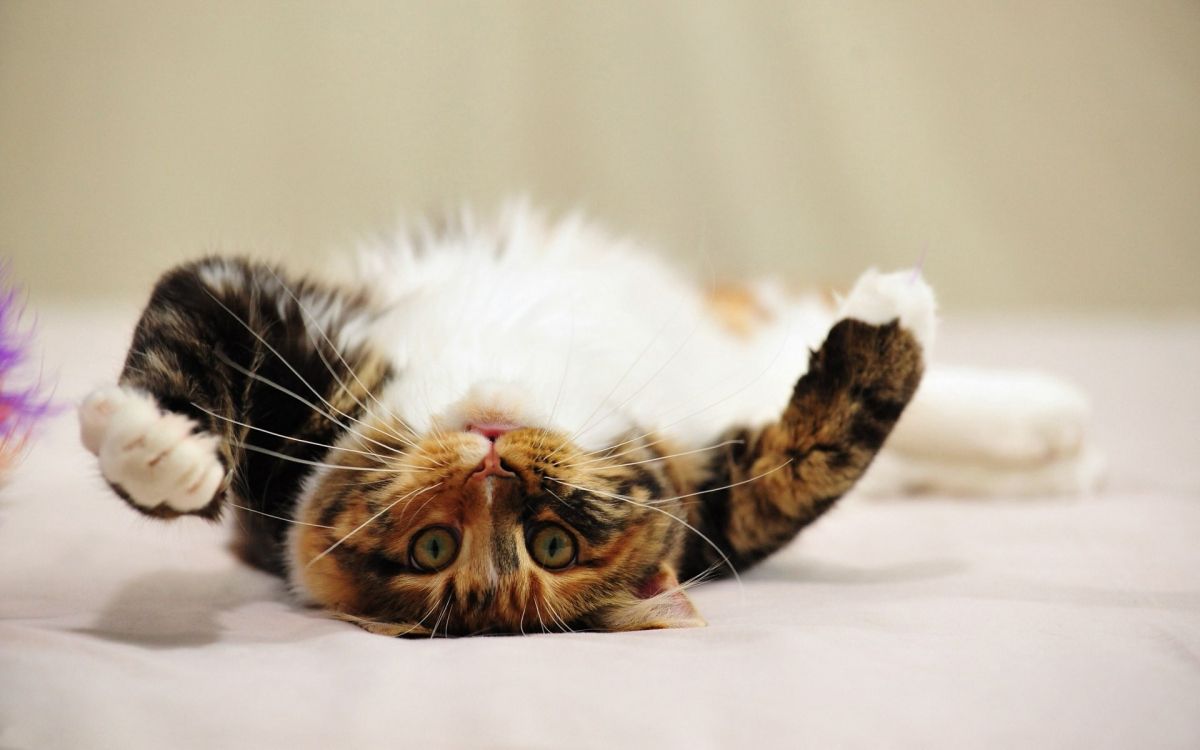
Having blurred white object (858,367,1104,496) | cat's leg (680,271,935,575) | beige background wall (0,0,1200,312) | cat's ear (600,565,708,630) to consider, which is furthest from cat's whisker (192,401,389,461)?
beige background wall (0,0,1200,312)

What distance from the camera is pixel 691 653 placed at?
2.31ft

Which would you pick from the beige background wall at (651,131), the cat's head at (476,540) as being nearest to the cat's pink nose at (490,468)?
the cat's head at (476,540)

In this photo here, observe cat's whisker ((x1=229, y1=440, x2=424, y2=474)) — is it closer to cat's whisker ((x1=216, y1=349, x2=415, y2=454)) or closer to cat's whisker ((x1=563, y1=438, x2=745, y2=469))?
cat's whisker ((x1=216, y1=349, x2=415, y2=454))

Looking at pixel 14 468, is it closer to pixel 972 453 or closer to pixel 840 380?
pixel 840 380

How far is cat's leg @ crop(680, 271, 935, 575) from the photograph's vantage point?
1008 millimetres

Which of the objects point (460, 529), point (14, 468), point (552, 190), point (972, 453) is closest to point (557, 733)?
point (460, 529)

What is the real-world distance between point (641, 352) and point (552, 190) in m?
1.60

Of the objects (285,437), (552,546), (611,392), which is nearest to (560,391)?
(611,392)

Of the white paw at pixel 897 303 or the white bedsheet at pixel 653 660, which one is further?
the white paw at pixel 897 303

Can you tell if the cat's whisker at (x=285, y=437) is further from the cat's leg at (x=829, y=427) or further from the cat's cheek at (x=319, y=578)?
the cat's leg at (x=829, y=427)

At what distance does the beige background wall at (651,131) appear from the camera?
2.48m

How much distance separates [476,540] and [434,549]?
0.15ft

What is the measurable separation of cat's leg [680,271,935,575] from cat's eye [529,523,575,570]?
0.63 ft

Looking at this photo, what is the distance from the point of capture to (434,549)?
87 cm
